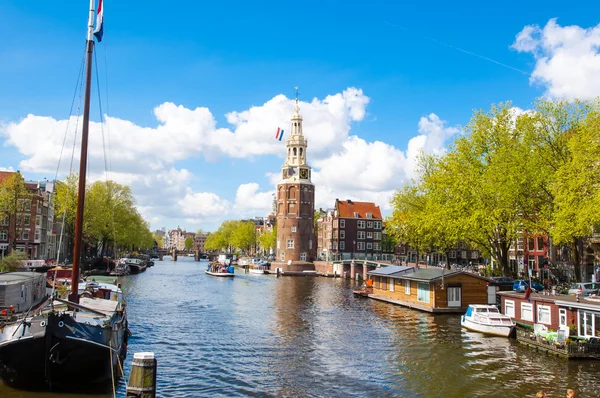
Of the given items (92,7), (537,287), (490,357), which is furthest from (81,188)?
(537,287)

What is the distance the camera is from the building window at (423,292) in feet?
163

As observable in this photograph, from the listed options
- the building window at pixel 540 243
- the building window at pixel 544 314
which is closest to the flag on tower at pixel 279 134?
the building window at pixel 540 243

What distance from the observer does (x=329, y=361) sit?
28969 mm

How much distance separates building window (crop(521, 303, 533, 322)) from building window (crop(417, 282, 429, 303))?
13047 mm

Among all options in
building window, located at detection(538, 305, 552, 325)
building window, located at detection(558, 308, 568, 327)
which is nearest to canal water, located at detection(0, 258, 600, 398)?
building window, located at detection(538, 305, 552, 325)

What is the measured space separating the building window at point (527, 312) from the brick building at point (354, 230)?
287 feet

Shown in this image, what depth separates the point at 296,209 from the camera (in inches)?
4754

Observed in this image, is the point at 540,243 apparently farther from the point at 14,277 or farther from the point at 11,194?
the point at 11,194

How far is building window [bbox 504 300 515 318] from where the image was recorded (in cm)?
3856

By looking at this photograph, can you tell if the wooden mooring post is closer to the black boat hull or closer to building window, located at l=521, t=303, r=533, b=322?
the black boat hull

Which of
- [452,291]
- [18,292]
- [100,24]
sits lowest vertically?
[452,291]

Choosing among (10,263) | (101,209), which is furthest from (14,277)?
(101,209)

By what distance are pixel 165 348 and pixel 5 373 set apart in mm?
11360

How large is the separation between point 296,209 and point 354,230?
16432 mm
